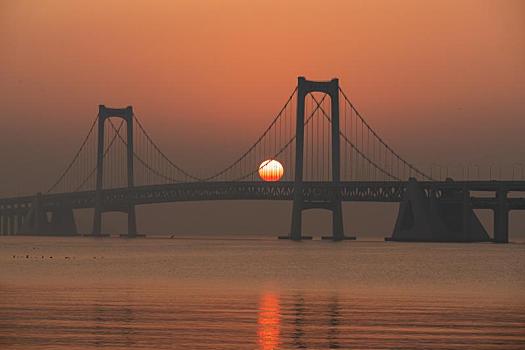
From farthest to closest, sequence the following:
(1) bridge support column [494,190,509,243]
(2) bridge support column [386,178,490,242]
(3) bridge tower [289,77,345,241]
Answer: (1) bridge support column [494,190,509,243] → (2) bridge support column [386,178,490,242] → (3) bridge tower [289,77,345,241]

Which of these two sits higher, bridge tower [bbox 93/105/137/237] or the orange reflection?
bridge tower [bbox 93/105/137/237]

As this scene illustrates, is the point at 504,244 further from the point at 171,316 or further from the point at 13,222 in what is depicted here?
the point at 171,316

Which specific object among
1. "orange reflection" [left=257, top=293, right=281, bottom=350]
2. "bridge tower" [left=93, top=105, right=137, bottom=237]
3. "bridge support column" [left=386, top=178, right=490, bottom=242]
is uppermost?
"bridge tower" [left=93, top=105, right=137, bottom=237]

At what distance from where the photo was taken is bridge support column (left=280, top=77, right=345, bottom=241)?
117 m

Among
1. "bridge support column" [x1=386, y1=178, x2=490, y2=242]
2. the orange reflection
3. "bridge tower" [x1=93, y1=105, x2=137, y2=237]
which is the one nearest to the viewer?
the orange reflection

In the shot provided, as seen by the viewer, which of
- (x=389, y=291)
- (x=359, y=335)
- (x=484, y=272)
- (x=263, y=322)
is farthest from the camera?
(x=484, y=272)

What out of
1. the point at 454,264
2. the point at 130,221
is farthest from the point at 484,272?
the point at 130,221

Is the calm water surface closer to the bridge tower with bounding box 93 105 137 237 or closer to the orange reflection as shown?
the orange reflection

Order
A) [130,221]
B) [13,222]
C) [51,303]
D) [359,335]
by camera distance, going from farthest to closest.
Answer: [13,222] → [130,221] → [51,303] → [359,335]

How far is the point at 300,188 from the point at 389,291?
247 ft

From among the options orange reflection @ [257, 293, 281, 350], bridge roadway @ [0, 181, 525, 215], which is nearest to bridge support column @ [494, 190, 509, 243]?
bridge roadway @ [0, 181, 525, 215]

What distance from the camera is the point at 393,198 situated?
407 feet

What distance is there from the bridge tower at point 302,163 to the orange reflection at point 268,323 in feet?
263

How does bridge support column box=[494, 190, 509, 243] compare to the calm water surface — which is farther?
bridge support column box=[494, 190, 509, 243]
